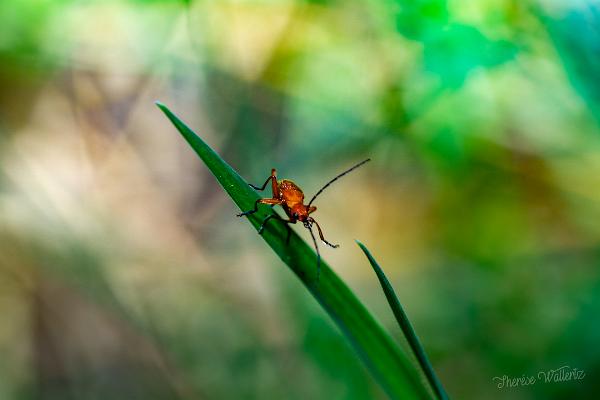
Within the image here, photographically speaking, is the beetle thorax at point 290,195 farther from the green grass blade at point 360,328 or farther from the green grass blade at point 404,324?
the green grass blade at point 404,324

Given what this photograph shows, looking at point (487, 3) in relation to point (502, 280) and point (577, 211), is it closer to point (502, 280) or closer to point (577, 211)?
point (577, 211)

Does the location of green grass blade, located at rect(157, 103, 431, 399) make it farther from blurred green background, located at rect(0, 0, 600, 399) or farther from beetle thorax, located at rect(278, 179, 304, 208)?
blurred green background, located at rect(0, 0, 600, 399)

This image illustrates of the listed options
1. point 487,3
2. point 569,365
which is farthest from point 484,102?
point 569,365

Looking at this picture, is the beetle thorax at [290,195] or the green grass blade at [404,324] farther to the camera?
the beetle thorax at [290,195]

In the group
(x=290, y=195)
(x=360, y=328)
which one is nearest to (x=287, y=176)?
(x=290, y=195)

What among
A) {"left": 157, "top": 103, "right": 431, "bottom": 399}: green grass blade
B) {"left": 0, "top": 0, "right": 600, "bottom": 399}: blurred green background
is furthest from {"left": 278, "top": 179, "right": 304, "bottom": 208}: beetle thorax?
{"left": 0, "top": 0, "right": 600, "bottom": 399}: blurred green background

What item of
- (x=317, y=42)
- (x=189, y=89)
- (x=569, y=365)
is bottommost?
(x=569, y=365)

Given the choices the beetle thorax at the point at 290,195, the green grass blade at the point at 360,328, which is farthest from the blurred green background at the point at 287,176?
the green grass blade at the point at 360,328

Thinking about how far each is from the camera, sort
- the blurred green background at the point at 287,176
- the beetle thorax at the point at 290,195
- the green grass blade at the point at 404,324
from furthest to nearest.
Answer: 1. the blurred green background at the point at 287,176
2. the beetle thorax at the point at 290,195
3. the green grass blade at the point at 404,324

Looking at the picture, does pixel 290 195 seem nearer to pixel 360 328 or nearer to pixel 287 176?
pixel 360 328
